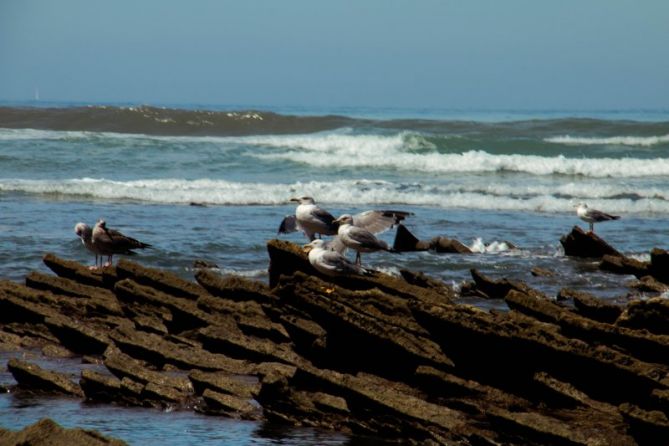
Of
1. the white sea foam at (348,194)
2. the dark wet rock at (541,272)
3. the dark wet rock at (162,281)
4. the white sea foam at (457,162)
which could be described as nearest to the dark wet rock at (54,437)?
the dark wet rock at (162,281)

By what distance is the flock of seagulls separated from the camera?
839 cm

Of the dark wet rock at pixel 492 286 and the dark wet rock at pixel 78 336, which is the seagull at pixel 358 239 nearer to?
the dark wet rock at pixel 492 286

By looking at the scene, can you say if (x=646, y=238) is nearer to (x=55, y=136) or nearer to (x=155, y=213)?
(x=155, y=213)

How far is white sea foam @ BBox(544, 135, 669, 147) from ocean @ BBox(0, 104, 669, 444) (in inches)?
4.0

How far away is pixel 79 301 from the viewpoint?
990cm

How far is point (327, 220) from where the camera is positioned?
35.8 ft

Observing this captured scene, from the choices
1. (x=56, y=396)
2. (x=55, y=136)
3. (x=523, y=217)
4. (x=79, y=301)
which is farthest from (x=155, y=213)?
(x=55, y=136)

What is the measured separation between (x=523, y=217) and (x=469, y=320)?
43.9 feet

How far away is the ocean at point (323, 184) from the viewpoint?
46.5 ft

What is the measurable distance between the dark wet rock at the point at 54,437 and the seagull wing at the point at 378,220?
5872mm

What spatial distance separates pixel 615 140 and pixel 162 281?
32590 mm

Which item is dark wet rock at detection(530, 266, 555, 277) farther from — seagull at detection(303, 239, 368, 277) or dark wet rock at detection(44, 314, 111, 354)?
dark wet rock at detection(44, 314, 111, 354)

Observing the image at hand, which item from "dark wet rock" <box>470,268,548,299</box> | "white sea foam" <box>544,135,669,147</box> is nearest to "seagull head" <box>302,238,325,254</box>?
"dark wet rock" <box>470,268,548,299</box>

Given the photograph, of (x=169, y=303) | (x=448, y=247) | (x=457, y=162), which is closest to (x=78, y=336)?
(x=169, y=303)
